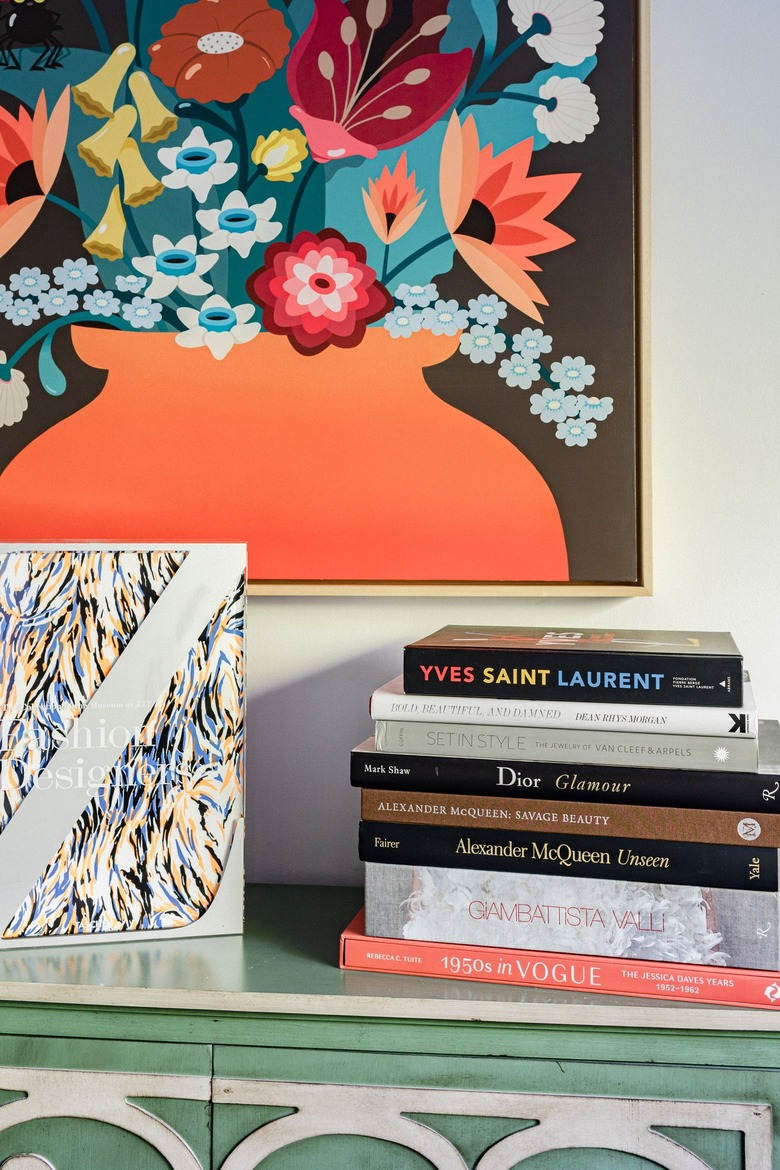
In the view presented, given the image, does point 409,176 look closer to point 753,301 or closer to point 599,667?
point 753,301

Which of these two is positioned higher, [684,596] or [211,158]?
[211,158]

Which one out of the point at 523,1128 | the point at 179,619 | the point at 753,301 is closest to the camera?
the point at 523,1128

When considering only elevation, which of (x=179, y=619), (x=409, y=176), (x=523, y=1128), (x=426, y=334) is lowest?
(x=523, y=1128)

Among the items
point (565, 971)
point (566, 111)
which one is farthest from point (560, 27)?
point (565, 971)

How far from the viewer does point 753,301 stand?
99cm

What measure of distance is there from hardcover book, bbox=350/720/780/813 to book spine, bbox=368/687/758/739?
1.3 inches

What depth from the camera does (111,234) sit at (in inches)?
40.7

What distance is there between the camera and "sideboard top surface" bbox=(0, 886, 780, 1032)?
689 mm

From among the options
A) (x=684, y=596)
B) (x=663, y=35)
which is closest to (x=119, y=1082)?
(x=684, y=596)

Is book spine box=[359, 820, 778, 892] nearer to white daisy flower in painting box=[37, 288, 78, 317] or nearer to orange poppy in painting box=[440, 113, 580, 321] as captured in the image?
orange poppy in painting box=[440, 113, 580, 321]

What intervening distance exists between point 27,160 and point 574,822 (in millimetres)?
976

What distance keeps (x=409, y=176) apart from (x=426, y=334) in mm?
181

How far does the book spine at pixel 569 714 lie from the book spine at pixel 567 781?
3cm

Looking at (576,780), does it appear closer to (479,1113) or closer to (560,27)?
(479,1113)
